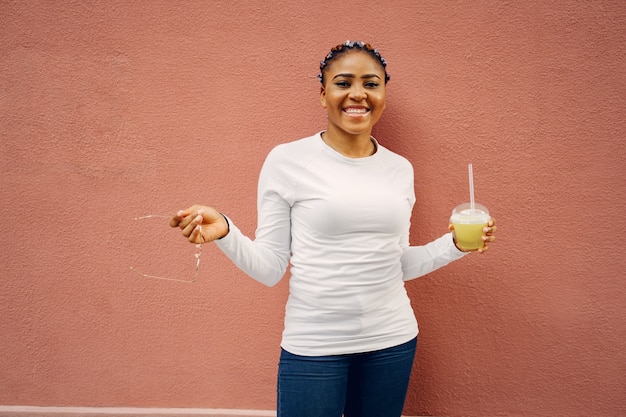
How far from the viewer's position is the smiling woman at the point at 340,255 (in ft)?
3.49

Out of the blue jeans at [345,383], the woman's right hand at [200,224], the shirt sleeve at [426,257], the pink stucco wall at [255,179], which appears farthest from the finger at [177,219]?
the shirt sleeve at [426,257]

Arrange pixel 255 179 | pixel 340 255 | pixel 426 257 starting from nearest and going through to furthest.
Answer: pixel 340 255 < pixel 426 257 < pixel 255 179

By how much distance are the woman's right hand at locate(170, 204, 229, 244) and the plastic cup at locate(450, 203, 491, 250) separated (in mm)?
633

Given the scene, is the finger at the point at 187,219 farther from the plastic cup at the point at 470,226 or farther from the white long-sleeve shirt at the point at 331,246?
the plastic cup at the point at 470,226

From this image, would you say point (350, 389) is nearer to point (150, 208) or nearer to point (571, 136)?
point (150, 208)

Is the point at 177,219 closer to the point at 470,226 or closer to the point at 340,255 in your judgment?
the point at 340,255

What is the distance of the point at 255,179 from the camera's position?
4.75 ft

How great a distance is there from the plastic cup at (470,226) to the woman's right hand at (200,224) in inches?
24.9

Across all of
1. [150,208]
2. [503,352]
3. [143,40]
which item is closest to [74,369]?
[150,208]

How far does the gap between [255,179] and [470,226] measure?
0.75 metres

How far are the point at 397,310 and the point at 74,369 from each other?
49.9 inches

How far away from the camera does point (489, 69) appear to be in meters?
1.41

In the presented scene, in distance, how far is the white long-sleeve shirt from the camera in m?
1.07

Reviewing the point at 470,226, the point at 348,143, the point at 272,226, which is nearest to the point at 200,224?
the point at 272,226
